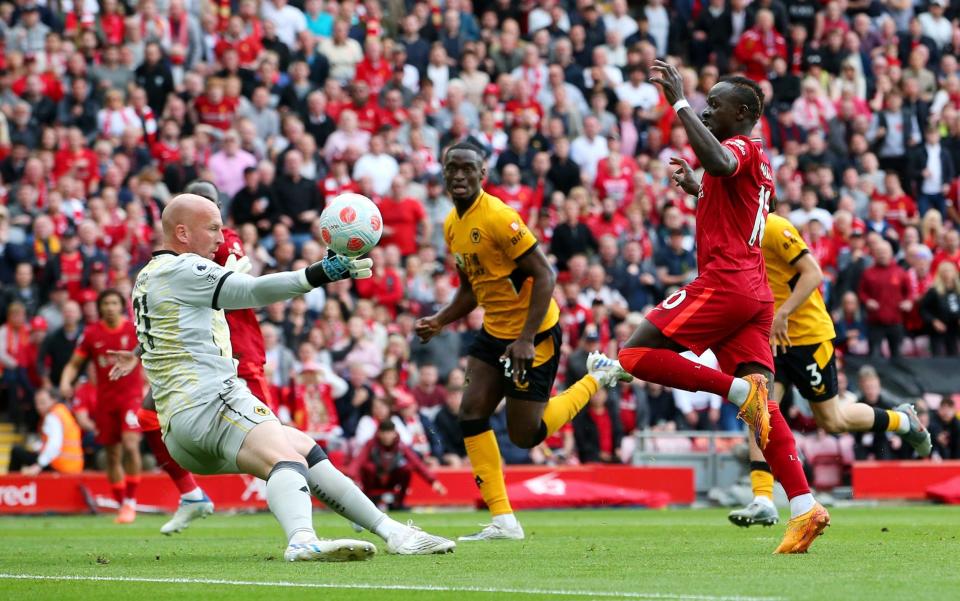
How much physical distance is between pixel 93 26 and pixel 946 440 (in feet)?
44.3

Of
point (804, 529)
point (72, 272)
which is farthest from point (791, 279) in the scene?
point (72, 272)

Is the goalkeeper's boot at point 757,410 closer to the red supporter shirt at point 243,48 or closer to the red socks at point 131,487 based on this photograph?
the red socks at point 131,487

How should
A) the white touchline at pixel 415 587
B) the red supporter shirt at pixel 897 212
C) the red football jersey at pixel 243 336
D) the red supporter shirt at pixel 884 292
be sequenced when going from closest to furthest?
the white touchline at pixel 415 587
the red football jersey at pixel 243 336
the red supporter shirt at pixel 884 292
the red supporter shirt at pixel 897 212

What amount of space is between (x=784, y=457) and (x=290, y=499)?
110 inches

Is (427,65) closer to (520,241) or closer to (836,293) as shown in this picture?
(836,293)

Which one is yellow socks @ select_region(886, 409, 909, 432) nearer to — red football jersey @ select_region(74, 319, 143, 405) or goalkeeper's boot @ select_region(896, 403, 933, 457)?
goalkeeper's boot @ select_region(896, 403, 933, 457)

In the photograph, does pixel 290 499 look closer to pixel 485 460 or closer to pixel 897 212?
pixel 485 460

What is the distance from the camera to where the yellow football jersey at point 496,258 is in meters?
11.1

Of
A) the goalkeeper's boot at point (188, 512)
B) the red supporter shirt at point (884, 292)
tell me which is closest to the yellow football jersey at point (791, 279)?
the goalkeeper's boot at point (188, 512)

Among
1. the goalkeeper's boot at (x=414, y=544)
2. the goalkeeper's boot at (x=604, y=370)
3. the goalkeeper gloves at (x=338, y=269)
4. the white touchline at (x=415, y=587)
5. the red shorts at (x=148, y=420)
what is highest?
the goalkeeper gloves at (x=338, y=269)

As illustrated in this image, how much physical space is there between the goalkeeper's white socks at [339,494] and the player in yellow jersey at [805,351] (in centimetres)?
405

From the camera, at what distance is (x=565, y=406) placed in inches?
457

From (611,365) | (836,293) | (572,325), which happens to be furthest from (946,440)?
(611,365)

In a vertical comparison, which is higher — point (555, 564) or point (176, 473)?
point (176, 473)
